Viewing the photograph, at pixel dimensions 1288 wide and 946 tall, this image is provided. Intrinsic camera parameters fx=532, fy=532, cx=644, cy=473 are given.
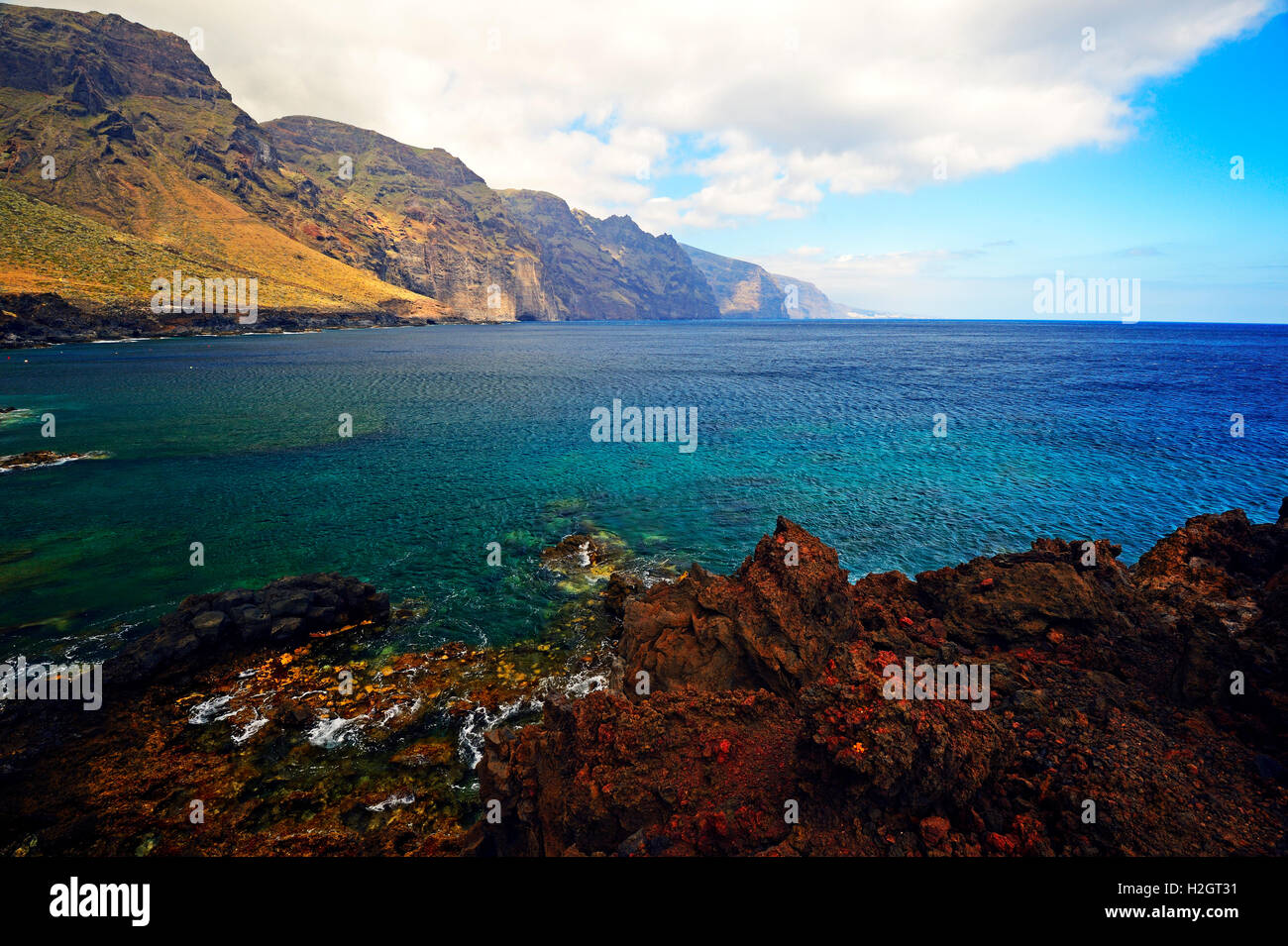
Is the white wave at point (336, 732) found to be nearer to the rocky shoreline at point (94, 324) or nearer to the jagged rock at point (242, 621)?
the jagged rock at point (242, 621)

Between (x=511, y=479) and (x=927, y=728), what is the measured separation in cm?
3353

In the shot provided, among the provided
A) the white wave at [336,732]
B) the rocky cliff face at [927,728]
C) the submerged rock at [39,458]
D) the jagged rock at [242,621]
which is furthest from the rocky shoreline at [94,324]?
the rocky cliff face at [927,728]

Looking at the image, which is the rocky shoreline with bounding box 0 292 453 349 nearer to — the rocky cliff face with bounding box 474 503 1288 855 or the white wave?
the white wave

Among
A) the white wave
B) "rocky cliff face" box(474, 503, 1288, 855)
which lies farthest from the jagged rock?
"rocky cliff face" box(474, 503, 1288, 855)

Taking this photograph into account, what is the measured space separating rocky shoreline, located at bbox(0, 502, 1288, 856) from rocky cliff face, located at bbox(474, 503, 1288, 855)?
6cm

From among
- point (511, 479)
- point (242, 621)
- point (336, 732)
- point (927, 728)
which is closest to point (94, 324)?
point (511, 479)

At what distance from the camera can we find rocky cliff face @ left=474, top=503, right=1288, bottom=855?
9.09m

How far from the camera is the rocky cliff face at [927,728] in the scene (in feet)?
29.8

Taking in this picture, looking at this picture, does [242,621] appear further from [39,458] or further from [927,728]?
[39,458]

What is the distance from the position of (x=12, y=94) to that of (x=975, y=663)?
12347 inches

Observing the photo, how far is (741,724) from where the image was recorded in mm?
12062
